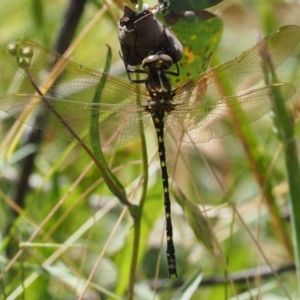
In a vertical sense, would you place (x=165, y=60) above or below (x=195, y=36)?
below

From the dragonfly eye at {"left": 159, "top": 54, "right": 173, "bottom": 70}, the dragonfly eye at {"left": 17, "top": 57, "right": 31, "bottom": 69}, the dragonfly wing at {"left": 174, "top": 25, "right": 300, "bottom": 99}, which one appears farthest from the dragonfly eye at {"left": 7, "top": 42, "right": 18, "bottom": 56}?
the dragonfly wing at {"left": 174, "top": 25, "right": 300, "bottom": 99}

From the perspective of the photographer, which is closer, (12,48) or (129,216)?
(12,48)

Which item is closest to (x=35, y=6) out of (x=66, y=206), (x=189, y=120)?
(x=66, y=206)

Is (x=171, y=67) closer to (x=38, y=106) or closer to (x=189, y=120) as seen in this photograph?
(x=189, y=120)

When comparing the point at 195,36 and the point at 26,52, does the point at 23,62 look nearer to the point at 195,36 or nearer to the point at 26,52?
the point at 26,52

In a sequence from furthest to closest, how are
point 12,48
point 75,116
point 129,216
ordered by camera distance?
1. point 129,216
2. point 75,116
3. point 12,48

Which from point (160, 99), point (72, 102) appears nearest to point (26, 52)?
point (72, 102)

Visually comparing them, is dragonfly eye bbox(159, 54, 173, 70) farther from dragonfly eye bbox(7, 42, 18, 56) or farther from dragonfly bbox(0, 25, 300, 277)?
dragonfly eye bbox(7, 42, 18, 56)

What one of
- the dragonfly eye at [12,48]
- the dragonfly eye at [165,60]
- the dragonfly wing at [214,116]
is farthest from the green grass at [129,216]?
the dragonfly eye at [12,48]
